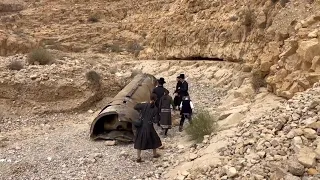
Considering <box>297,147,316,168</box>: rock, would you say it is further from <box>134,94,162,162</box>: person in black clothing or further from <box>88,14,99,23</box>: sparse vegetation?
<box>88,14,99,23</box>: sparse vegetation

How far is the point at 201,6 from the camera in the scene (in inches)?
769

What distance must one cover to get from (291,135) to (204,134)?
2.39 metres

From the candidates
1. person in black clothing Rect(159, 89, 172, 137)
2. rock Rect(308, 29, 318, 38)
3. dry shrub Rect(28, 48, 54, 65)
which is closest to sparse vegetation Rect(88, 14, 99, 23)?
dry shrub Rect(28, 48, 54, 65)

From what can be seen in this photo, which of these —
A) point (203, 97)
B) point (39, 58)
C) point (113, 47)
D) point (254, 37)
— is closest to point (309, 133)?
point (203, 97)

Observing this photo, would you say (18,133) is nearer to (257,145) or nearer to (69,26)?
(257,145)

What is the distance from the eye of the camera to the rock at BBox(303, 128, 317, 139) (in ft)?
17.0

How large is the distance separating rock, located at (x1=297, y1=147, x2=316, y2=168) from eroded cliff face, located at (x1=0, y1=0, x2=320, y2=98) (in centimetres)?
304

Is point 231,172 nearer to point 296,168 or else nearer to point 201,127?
point 296,168

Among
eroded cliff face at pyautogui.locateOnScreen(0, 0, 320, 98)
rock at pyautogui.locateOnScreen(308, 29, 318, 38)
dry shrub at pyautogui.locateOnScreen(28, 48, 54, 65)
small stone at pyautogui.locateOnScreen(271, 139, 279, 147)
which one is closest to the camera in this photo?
small stone at pyautogui.locateOnScreen(271, 139, 279, 147)

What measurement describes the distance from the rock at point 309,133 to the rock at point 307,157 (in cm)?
25

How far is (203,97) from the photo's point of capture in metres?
11.8

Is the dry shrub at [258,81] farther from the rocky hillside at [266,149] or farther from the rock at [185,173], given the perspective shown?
the rock at [185,173]

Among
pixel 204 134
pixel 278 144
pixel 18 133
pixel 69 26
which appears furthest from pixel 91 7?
pixel 278 144

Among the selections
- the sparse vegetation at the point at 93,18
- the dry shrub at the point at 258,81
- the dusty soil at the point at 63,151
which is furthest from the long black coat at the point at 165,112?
the sparse vegetation at the point at 93,18
